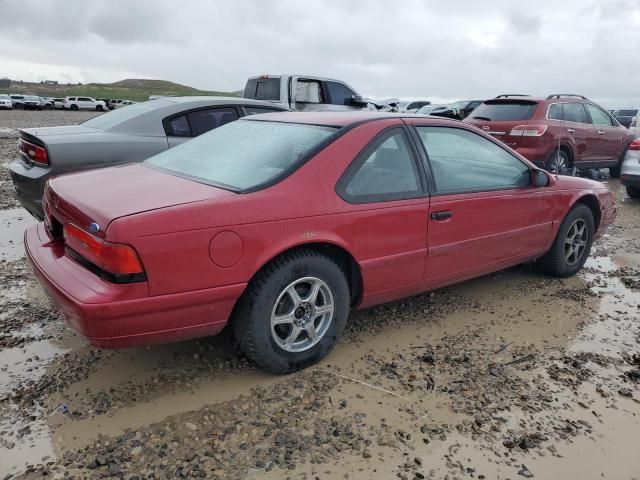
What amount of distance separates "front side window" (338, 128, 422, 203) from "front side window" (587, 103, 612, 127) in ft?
26.2

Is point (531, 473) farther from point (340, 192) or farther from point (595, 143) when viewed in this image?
point (595, 143)

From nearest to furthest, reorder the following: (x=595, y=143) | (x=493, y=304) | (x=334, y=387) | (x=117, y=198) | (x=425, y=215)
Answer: (x=117, y=198)
(x=334, y=387)
(x=425, y=215)
(x=493, y=304)
(x=595, y=143)

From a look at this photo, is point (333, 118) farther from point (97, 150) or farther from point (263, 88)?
point (263, 88)

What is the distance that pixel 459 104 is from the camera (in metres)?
20.0

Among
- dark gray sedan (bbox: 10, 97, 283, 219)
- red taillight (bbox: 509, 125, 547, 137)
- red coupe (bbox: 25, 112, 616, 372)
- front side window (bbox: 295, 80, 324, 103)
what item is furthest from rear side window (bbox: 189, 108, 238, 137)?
A: red taillight (bbox: 509, 125, 547, 137)

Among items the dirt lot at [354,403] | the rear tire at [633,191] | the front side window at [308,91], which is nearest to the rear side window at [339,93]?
the front side window at [308,91]

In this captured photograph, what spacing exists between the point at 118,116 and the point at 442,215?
12.8ft

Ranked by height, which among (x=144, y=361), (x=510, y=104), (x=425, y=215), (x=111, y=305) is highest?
(x=510, y=104)

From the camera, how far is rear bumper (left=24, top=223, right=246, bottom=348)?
2.43 metres

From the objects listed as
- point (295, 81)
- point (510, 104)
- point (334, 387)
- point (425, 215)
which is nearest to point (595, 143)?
point (510, 104)

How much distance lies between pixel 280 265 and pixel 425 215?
1.09 meters

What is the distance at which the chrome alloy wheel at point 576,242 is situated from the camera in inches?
184

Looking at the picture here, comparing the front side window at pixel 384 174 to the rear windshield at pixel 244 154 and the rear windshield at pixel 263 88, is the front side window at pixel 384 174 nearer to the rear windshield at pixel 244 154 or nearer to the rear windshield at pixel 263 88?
the rear windshield at pixel 244 154

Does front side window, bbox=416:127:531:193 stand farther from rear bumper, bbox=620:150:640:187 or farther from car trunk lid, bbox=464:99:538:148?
rear bumper, bbox=620:150:640:187
